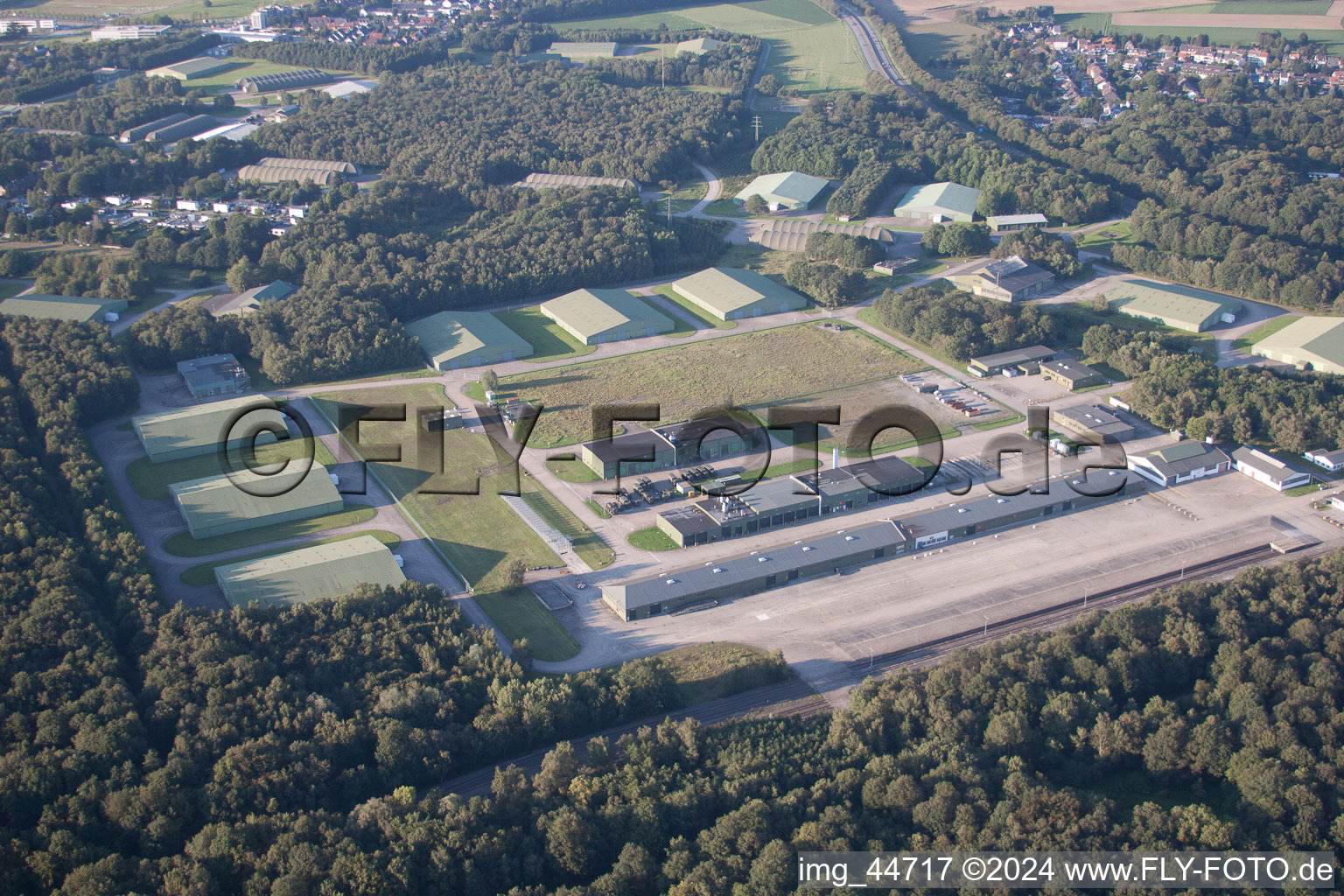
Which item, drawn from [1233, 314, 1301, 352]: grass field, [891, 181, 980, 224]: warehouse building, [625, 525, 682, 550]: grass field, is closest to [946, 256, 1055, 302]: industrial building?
[891, 181, 980, 224]: warehouse building

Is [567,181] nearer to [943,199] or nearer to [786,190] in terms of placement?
[786,190]

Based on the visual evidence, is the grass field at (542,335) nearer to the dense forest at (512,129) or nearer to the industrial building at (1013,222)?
the dense forest at (512,129)

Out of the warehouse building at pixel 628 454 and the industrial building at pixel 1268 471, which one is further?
the warehouse building at pixel 628 454

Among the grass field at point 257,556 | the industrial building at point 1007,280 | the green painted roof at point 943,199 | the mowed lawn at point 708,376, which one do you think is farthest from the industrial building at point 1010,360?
the grass field at point 257,556

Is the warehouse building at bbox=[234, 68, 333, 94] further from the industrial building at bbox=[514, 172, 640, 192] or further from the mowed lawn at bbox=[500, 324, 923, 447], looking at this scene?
the mowed lawn at bbox=[500, 324, 923, 447]

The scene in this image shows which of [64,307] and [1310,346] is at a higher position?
[64,307]

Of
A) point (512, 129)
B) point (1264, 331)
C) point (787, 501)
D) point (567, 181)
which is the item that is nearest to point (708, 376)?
point (787, 501)

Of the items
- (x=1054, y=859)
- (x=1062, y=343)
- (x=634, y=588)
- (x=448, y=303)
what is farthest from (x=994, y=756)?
(x=448, y=303)
